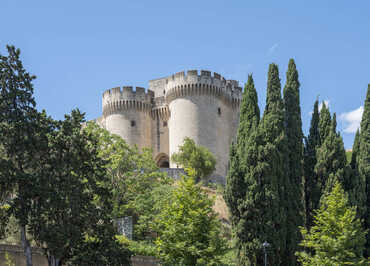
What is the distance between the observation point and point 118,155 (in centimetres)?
3469

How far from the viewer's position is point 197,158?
4594 cm

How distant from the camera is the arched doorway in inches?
2129

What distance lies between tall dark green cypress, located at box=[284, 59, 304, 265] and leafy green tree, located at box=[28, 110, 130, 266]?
8.75 metres

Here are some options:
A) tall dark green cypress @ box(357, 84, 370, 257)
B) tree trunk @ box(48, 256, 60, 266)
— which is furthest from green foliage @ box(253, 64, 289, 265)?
tree trunk @ box(48, 256, 60, 266)

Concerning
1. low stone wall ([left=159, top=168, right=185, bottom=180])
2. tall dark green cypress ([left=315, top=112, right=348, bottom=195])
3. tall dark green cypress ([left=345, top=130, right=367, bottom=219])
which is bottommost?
tall dark green cypress ([left=345, top=130, right=367, bottom=219])

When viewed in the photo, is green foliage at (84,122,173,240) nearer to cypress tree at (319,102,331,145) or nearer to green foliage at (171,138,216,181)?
green foliage at (171,138,216,181)

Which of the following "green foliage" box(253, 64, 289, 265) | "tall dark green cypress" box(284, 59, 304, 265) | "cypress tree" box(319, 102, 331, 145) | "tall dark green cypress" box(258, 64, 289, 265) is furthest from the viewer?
"cypress tree" box(319, 102, 331, 145)

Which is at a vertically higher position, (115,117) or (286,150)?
(115,117)

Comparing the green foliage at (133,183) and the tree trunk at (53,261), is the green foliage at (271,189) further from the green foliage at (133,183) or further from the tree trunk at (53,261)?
the tree trunk at (53,261)

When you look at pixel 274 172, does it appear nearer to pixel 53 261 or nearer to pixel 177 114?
pixel 53 261

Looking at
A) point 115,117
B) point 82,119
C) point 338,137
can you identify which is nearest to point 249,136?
point 338,137

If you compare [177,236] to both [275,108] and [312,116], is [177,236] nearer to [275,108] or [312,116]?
[275,108]

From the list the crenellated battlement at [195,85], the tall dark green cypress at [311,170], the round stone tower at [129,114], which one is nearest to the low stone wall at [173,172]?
the round stone tower at [129,114]

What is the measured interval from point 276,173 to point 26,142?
40.3 feet
